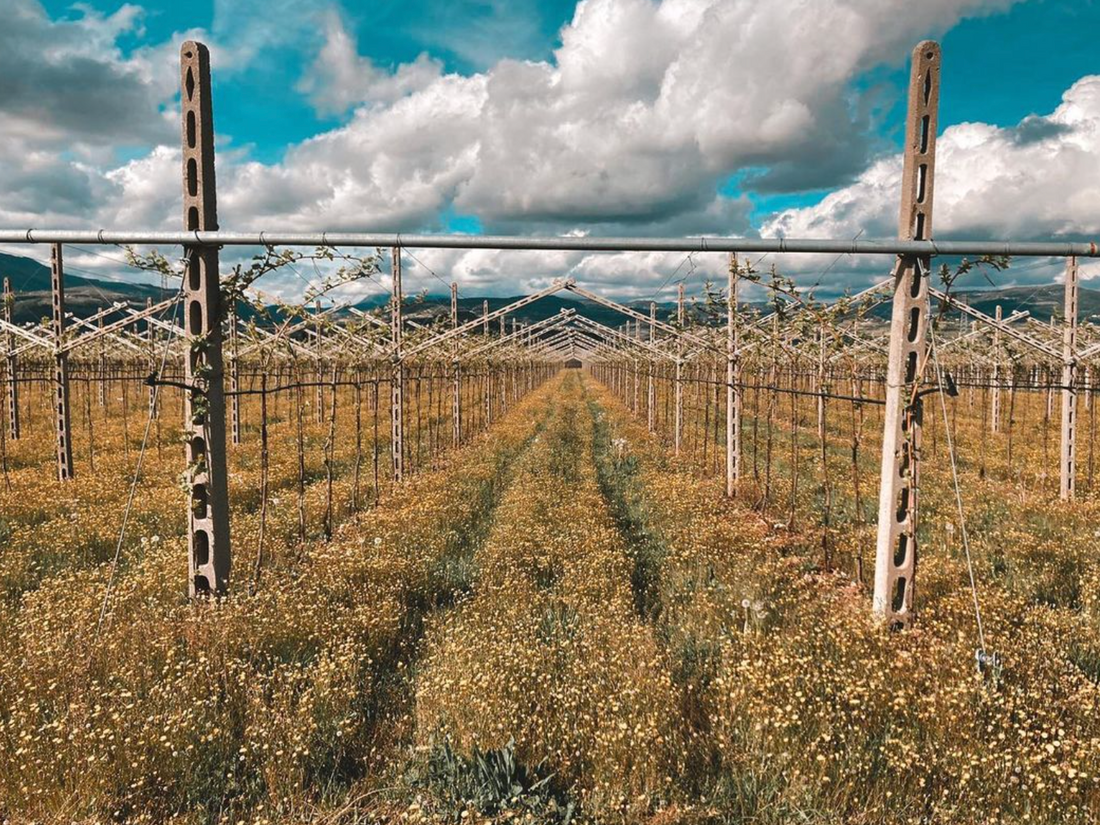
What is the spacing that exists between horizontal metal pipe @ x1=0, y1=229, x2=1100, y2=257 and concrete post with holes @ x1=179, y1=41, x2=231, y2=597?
42cm

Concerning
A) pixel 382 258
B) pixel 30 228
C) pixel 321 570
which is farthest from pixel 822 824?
pixel 30 228

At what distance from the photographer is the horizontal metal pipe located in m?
5.09

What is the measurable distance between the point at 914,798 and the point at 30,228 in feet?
26.1

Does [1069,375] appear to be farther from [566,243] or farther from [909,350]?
[566,243]

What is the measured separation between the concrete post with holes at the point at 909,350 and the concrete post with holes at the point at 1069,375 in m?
9.27

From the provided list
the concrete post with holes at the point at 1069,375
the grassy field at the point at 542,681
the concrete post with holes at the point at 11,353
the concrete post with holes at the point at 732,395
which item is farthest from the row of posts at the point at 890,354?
the concrete post with holes at the point at 11,353

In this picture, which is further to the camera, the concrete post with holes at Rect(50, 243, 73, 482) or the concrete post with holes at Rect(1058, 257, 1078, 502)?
the concrete post with holes at Rect(50, 243, 73, 482)

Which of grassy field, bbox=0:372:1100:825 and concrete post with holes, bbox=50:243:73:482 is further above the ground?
concrete post with holes, bbox=50:243:73:482

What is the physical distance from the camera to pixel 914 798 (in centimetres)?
356

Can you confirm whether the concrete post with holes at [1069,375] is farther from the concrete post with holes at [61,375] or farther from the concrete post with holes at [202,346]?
the concrete post with holes at [61,375]

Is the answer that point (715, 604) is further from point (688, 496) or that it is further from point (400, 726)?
point (688, 496)

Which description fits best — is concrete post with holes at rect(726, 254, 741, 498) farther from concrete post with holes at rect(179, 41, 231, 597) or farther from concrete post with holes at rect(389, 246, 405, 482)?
concrete post with holes at rect(179, 41, 231, 597)

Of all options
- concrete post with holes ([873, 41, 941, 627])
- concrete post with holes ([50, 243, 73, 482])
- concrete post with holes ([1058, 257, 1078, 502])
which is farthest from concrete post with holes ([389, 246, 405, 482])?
concrete post with holes ([1058, 257, 1078, 502])

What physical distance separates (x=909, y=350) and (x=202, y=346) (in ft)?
22.0
